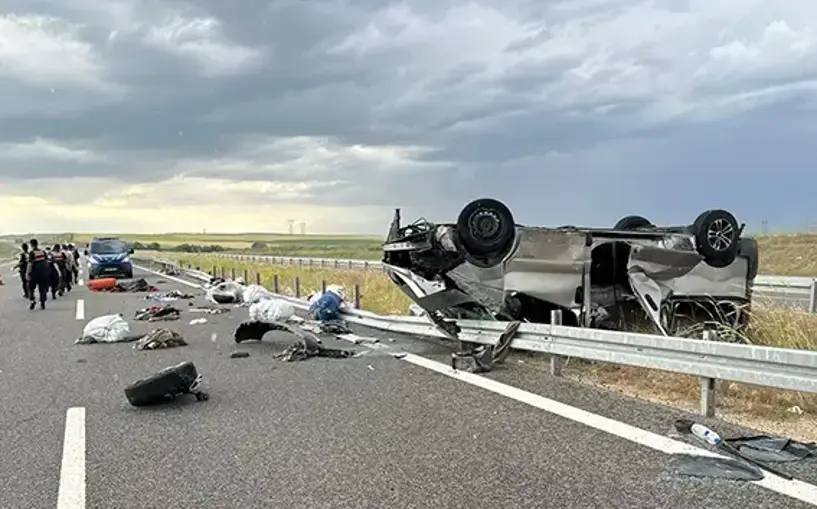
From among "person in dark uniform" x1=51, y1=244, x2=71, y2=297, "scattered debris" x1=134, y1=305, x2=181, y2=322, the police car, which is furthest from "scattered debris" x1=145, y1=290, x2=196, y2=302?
the police car

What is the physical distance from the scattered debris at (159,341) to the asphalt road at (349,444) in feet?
6.44

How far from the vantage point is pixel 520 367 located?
332 inches

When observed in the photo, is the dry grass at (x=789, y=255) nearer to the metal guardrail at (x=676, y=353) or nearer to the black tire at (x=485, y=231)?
the black tire at (x=485, y=231)

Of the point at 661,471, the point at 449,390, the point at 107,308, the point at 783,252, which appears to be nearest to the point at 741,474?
the point at 661,471

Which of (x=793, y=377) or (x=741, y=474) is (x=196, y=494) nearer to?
(x=741, y=474)

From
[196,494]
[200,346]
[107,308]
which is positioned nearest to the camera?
[196,494]

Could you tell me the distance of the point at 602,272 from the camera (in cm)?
937

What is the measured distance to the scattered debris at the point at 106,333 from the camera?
11.8 meters

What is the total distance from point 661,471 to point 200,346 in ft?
26.5

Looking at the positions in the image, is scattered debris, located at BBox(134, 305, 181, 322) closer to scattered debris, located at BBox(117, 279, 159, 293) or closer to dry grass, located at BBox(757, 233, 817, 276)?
scattered debris, located at BBox(117, 279, 159, 293)

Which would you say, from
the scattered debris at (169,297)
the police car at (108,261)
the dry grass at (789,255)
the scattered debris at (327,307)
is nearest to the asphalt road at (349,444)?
the scattered debris at (327,307)

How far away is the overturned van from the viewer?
8.89m

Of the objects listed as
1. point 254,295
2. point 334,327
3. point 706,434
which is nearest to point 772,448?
point 706,434

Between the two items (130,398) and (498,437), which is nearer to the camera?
(498,437)
